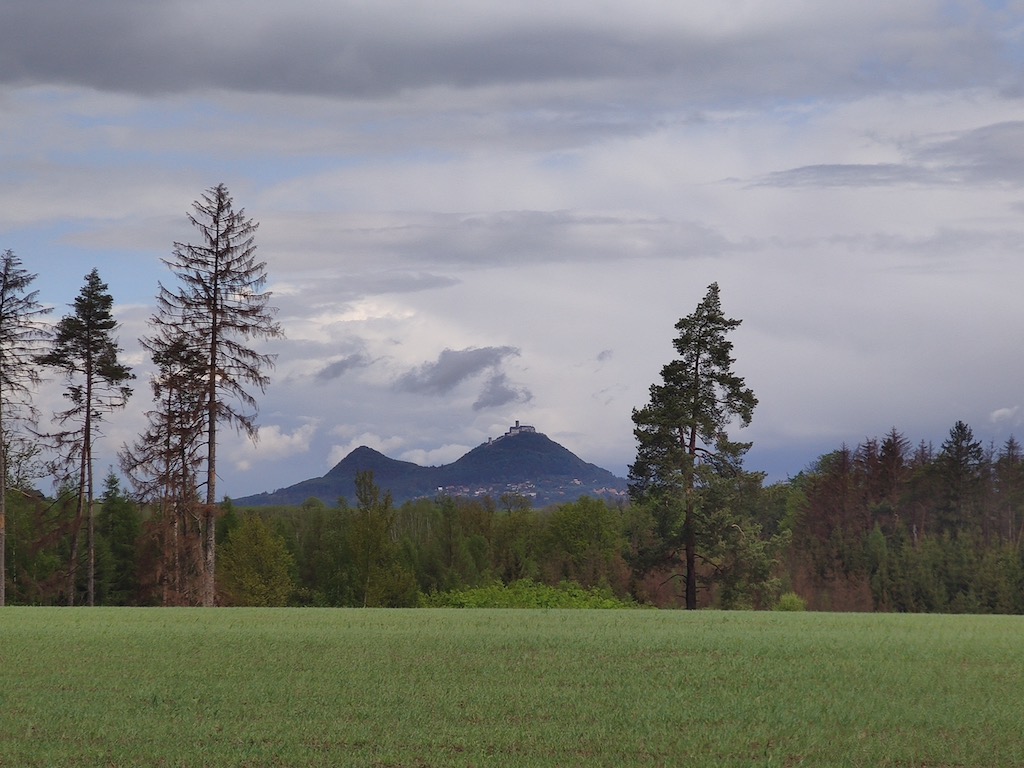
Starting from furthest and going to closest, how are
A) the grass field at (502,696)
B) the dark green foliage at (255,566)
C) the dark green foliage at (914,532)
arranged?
1. the dark green foliage at (914,532)
2. the dark green foliage at (255,566)
3. the grass field at (502,696)

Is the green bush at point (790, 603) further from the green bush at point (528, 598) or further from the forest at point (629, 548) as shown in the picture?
the green bush at point (528, 598)

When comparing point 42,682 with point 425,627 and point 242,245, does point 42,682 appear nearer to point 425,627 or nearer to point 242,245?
point 425,627

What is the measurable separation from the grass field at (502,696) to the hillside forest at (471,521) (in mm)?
21619

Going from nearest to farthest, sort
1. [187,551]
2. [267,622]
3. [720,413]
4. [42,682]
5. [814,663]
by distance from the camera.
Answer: [42,682] → [814,663] → [267,622] → [187,551] → [720,413]

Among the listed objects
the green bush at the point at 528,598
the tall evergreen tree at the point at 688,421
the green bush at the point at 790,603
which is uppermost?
the tall evergreen tree at the point at 688,421

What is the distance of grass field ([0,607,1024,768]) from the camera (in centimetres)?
948

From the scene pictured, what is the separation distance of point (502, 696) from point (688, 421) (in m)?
34.0

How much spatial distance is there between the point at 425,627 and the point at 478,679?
6.43 m

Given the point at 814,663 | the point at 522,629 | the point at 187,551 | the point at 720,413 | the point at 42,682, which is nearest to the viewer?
the point at 42,682

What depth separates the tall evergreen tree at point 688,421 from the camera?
4453cm

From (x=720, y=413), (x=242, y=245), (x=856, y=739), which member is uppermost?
(x=242, y=245)

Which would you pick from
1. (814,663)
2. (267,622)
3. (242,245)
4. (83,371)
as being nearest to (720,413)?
(242,245)

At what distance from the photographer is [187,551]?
4325 centimetres

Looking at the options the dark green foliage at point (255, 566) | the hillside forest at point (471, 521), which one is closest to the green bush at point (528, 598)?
the hillside forest at point (471, 521)
